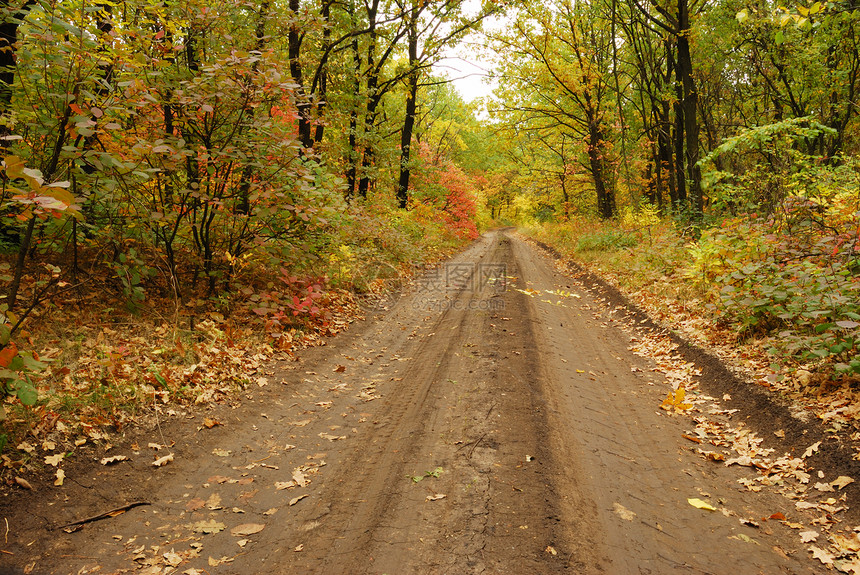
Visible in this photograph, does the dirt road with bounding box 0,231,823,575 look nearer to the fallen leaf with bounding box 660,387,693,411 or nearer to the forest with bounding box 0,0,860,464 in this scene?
the fallen leaf with bounding box 660,387,693,411

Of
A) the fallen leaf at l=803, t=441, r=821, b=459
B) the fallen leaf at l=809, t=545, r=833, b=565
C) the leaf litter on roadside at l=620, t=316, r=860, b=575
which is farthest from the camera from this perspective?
the fallen leaf at l=803, t=441, r=821, b=459

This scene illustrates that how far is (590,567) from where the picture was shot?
9.36 feet

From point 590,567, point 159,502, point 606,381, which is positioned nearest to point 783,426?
point 606,381

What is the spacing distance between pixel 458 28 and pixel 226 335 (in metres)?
15.9

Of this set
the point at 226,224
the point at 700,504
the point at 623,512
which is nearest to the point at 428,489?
the point at 623,512

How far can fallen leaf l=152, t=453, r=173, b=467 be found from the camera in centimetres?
382

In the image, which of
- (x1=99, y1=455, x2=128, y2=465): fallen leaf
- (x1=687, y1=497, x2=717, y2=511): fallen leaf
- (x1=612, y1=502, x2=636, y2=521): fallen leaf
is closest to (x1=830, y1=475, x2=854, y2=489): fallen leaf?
(x1=687, y1=497, x2=717, y2=511): fallen leaf

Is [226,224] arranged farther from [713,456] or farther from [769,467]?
[769,467]

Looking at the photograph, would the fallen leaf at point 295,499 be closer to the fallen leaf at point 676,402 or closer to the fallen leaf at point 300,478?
the fallen leaf at point 300,478

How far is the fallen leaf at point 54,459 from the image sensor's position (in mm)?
3434

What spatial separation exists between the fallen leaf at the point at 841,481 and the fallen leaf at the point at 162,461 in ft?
19.1

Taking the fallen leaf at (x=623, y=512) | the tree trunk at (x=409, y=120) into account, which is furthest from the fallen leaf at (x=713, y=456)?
the tree trunk at (x=409, y=120)

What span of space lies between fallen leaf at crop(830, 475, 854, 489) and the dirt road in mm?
526

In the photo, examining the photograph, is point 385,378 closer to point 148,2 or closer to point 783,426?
point 783,426
